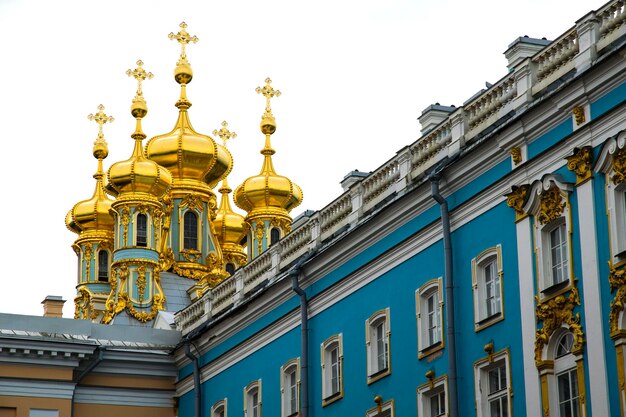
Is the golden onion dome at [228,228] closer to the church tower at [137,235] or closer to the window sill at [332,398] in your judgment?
the church tower at [137,235]

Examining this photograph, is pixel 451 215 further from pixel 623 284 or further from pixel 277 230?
pixel 277 230

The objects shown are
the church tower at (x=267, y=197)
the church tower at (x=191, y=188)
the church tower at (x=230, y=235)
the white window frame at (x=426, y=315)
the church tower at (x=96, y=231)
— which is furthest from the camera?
the church tower at (x=96, y=231)

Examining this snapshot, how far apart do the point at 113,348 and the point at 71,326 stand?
1.16 m

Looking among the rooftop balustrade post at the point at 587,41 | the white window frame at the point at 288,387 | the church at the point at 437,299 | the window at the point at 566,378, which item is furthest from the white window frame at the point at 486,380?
the white window frame at the point at 288,387

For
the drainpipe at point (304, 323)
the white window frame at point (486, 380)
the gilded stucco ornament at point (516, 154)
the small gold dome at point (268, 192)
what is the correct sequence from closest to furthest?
the white window frame at point (486, 380)
the gilded stucco ornament at point (516, 154)
the drainpipe at point (304, 323)
the small gold dome at point (268, 192)

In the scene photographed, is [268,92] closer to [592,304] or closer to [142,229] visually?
[142,229]

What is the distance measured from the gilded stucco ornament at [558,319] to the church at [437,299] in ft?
0.10

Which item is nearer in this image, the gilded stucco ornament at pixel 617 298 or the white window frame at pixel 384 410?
the gilded stucco ornament at pixel 617 298

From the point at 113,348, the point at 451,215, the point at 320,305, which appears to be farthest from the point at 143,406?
the point at 451,215

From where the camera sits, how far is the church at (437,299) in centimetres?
2280

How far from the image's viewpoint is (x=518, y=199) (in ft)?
80.8

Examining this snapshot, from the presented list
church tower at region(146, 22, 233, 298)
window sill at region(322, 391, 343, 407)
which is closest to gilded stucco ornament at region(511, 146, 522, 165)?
window sill at region(322, 391, 343, 407)

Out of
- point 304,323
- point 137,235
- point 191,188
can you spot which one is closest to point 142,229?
point 137,235

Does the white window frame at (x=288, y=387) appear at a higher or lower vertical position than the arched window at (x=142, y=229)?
lower
